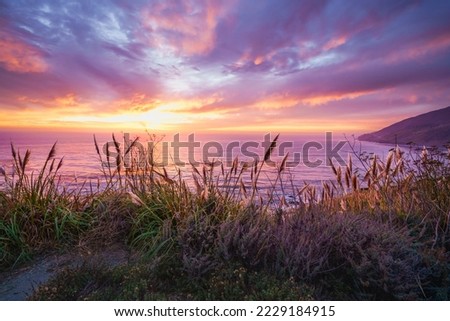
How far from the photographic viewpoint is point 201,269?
2.78m

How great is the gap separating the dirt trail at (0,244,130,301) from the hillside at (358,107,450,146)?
4001 mm

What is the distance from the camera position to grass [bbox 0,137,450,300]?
266cm

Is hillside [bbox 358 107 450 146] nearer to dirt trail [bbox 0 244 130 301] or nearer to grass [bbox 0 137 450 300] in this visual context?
Answer: grass [bbox 0 137 450 300]

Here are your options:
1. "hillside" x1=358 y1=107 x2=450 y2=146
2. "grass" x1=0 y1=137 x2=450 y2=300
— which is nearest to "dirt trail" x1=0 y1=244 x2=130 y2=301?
"grass" x1=0 y1=137 x2=450 y2=300

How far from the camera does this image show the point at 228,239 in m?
2.94

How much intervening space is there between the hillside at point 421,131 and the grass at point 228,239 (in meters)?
0.69

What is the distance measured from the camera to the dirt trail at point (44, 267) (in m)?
2.98

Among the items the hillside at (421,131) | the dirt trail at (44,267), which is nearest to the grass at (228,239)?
the dirt trail at (44,267)

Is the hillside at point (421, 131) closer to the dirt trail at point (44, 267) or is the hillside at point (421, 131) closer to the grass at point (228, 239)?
the grass at point (228, 239)

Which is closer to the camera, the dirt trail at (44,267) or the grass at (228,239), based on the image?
the grass at (228,239)

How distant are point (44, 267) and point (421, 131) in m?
5.47

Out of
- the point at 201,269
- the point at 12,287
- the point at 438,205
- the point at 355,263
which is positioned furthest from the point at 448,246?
the point at 12,287

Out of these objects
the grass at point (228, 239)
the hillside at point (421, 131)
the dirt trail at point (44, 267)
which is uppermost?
the hillside at point (421, 131)

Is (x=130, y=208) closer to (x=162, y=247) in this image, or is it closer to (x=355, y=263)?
(x=162, y=247)
